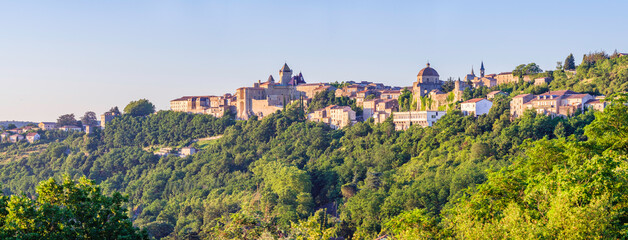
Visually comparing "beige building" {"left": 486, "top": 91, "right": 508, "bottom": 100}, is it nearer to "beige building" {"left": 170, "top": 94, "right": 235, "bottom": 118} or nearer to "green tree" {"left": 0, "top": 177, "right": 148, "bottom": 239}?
"beige building" {"left": 170, "top": 94, "right": 235, "bottom": 118}

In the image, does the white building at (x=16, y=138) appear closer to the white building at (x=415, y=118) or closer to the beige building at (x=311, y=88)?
the beige building at (x=311, y=88)

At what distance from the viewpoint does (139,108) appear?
4252 inches

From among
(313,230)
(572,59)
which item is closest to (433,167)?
(572,59)

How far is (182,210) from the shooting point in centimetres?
6038

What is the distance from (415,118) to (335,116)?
14.0 meters

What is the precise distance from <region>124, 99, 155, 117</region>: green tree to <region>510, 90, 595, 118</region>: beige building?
66.7m

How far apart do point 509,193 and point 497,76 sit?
58.5 m

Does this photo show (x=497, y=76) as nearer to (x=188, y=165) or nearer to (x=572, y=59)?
(x=572, y=59)

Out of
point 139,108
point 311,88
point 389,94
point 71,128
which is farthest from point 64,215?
point 71,128

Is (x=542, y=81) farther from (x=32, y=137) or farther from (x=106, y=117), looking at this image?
(x=32, y=137)

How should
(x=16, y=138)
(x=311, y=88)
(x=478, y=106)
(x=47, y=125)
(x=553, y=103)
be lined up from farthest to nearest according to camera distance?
(x=47, y=125) < (x=16, y=138) < (x=311, y=88) < (x=478, y=106) < (x=553, y=103)

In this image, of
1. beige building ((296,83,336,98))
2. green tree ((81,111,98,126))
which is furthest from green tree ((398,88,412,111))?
green tree ((81,111,98,126))

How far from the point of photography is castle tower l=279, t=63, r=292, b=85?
334ft

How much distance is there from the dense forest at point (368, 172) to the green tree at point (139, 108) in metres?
1.34
